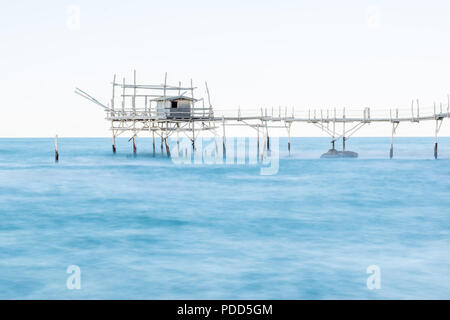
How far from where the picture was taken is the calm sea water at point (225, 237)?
1114 centimetres

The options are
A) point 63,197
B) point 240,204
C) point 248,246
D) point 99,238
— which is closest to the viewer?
point 248,246

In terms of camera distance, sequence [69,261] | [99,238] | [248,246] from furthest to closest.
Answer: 1. [99,238]
2. [248,246]
3. [69,261]

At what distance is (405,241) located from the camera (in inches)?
595

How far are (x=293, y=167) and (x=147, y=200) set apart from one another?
17796mm

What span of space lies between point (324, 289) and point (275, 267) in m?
1.80

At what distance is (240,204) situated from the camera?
22.2 m

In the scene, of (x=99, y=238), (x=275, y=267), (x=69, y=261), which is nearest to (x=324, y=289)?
(x=275, y=267)

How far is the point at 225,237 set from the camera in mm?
15945

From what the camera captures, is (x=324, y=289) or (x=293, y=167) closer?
(x=324, y=289)

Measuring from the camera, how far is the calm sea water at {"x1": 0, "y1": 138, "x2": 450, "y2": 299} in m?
11.1

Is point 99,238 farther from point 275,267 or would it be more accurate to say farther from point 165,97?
point 165,97

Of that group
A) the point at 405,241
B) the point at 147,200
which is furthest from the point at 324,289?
the point at 147,200
